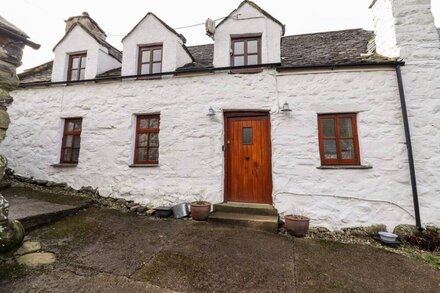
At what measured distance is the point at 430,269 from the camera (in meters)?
3.53

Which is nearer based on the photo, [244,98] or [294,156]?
[294,156]

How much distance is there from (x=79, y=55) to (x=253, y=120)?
6624 mm

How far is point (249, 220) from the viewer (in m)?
4.85

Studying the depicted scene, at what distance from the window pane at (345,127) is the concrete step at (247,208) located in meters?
2.56

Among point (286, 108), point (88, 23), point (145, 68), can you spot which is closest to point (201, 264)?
point (286, 108)

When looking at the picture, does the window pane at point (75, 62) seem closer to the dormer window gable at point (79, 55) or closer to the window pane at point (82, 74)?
the dormer window gable at point (79, 55)

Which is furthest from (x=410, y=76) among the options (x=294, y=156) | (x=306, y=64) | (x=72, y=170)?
(x=72, y=170)

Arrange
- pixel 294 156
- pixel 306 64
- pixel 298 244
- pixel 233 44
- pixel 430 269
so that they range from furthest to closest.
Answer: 1. pixel 233 44
2. pixel 306 64
3. pixel 294 156
4. pixel 298 244
5. pixel 430 269

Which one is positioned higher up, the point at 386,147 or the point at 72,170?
the point at 386,147

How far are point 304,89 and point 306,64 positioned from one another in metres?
0.76

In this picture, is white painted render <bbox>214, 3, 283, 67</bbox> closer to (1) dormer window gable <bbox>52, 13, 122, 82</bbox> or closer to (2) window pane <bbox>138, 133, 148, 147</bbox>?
(2) window pane <bbox>138, 133, 148, 147</bbox>

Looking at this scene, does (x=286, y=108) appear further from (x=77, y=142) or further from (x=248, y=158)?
(x=77, y=142)

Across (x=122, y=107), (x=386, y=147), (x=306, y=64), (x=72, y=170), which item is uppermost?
(x=306, y=64)

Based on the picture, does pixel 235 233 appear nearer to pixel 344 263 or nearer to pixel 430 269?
pixel 344 263
